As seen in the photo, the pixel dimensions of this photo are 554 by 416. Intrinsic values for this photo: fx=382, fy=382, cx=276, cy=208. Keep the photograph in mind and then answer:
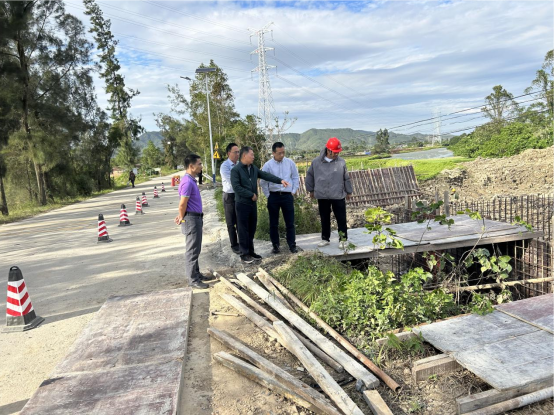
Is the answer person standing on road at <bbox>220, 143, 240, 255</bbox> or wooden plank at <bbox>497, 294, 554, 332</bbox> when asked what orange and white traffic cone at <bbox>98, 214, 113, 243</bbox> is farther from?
wooden plank at <bbox>497, 294, 554, 332</bbox>

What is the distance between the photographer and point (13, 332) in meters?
4.86

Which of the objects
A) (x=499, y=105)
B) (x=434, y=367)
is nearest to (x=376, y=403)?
(x=434, y=367)

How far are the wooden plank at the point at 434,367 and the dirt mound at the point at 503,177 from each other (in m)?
16.6

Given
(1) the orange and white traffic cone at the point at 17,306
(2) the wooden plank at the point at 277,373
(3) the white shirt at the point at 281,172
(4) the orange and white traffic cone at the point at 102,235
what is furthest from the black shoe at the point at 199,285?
(4) the orange and white traffic cone at the point at 102,235

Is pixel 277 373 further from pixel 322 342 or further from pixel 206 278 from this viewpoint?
pixel 206 278

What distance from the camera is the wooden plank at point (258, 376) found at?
2.96m

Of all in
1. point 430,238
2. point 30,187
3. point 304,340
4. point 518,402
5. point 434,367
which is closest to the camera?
point 518,402

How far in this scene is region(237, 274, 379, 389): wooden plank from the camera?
3264mm

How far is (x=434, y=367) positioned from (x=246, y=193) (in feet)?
12.2

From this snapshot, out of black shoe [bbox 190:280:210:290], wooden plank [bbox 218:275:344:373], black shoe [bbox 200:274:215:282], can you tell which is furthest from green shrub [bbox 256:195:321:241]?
wooden plank [bbox 218:275:344:373]

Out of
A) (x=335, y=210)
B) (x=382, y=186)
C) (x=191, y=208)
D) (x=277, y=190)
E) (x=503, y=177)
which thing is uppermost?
(x=277, y=190)

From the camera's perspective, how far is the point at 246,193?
6.11m

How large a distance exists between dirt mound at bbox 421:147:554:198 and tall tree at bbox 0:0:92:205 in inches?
890

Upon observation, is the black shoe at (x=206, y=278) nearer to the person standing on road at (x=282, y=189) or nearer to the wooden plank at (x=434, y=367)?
the person standing on road at (x=282, y=189)
